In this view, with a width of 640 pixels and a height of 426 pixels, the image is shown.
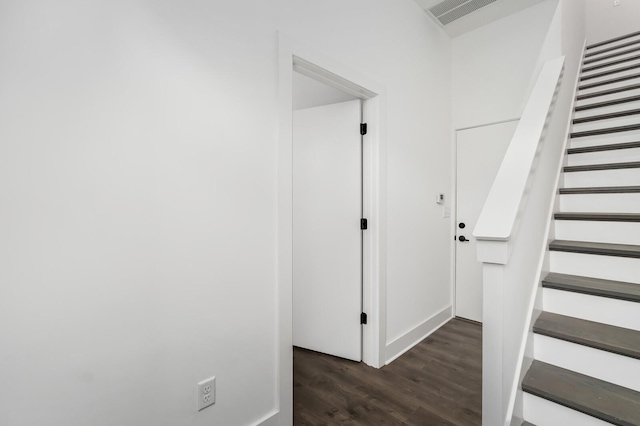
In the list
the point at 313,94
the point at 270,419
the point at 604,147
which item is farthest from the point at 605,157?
the point at 270,419

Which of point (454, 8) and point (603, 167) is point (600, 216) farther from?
point (454, 8)

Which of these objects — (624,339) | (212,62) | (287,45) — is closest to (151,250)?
(212,62)

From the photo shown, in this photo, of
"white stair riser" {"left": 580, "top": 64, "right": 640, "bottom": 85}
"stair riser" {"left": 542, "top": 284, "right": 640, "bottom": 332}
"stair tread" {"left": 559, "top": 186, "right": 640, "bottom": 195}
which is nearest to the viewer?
"stair riser" {"left": 542, "top": 284, "right": 640, "bottom": 332}

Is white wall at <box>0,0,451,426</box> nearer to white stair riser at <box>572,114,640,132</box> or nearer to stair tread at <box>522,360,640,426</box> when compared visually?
stair tread at <box>522,360,640,426</box>

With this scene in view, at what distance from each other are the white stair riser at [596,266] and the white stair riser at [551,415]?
83 centimetres

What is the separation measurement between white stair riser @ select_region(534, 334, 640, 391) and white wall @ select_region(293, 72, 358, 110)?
2.10 m

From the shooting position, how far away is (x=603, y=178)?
205cm

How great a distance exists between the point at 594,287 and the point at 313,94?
8.05 feet

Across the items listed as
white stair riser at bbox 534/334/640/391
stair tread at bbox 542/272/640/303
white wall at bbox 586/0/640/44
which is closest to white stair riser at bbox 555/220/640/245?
stair tread at bbox 542/272/640/303

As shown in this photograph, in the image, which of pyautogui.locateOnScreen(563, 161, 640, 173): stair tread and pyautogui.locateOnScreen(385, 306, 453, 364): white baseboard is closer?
pyautogui.locateOnScreen(563, 161, 640, 173): stair tread

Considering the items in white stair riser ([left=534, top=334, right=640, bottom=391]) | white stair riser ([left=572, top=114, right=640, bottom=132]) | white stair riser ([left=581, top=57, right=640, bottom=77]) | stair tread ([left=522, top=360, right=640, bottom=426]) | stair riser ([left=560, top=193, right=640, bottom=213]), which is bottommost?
stair tread ([left=522, top=360, right=640, bottom=426])

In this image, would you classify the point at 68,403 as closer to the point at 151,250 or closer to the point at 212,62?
the point at 151,250

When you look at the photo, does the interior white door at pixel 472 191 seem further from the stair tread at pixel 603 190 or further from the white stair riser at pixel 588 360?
the white stair riser at pixel 588 360

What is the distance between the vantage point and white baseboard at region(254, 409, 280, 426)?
61.2 inches
